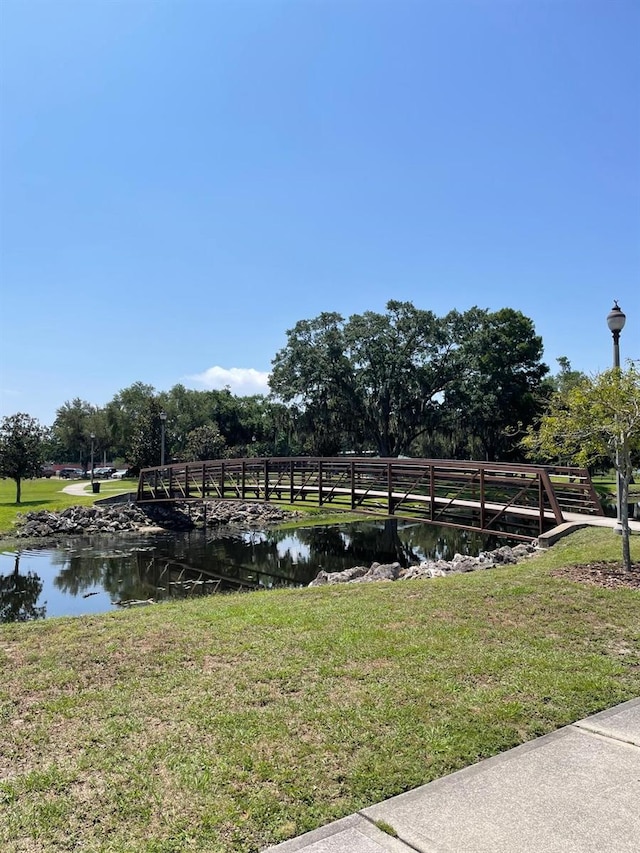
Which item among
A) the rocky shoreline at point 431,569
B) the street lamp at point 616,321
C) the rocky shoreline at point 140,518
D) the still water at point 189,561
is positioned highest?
the street lamp at point 616,321

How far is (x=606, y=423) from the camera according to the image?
27.4 ft

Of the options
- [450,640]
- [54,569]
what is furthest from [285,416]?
[450,640]

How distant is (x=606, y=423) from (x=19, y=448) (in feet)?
98.9

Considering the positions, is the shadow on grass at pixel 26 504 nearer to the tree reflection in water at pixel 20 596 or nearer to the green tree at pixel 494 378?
the tree reflection in water at pixel 20 596

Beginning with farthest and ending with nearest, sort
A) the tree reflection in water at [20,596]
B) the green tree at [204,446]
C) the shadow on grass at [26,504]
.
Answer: the green tree at [204,446] < the shadow on grass at [26,504] < the tree reflection in water at [20,596]

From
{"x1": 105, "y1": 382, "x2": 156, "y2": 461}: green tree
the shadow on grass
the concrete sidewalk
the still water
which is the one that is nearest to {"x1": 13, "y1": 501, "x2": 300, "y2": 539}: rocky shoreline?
the still water

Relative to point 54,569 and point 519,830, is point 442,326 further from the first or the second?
point 519,830

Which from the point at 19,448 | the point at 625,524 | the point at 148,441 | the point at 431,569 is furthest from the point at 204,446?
the point at 625,524

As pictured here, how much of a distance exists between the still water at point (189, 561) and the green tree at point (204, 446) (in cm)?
1956

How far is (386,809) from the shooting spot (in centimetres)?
279

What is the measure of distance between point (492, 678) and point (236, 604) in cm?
468

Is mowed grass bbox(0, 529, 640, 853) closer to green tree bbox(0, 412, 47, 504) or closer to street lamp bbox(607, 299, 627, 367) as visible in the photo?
street lamp bbox(607, 299, 627, 367)

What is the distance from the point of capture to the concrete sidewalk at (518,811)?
2.52 meters

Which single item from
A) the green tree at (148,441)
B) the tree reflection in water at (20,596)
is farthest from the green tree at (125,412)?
the tree reflection in water at (20,596)
